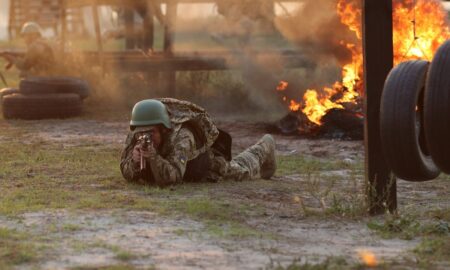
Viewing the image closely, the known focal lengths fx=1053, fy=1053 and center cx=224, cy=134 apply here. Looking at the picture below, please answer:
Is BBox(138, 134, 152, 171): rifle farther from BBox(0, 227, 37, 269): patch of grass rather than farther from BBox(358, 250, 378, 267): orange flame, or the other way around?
BBox(358, 250, 378, 267): orange flame

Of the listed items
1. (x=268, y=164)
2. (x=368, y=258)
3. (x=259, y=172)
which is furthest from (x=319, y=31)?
(x=368, y=258)

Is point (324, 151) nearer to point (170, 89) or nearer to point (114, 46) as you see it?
point (170, 89)

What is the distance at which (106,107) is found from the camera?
1978 centimetres

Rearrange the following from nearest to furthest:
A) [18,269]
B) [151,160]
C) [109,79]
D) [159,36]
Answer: [18,269] < [151,160] < [109,79] < [159,36]

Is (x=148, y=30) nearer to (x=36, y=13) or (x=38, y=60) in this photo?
(x=38, y=60)

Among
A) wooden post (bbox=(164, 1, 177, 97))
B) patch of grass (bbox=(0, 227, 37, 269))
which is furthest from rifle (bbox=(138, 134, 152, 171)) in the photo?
wooden post (bbox=(164, 1, 177, 97))

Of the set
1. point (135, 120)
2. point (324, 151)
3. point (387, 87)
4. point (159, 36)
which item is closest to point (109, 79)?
point (324, 151)

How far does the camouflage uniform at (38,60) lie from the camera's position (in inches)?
807

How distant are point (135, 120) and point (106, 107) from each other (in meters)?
10.2

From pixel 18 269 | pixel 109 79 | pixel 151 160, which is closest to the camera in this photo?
pixel 18 269

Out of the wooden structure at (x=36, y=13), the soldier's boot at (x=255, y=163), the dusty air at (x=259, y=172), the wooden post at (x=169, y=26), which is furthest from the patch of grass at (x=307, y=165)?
the wooden structure at (x=36, y=13)

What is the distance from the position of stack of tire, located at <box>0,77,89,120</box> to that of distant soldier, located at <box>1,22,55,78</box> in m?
1.77

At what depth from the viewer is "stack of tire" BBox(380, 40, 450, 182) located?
7.40m

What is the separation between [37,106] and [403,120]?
1116 centimetres
